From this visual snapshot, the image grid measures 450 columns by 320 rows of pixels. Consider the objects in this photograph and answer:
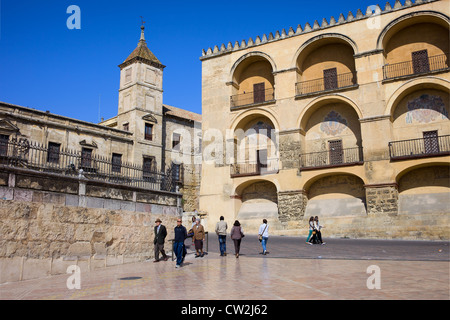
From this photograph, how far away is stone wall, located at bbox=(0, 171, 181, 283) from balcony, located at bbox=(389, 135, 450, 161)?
48.1ft

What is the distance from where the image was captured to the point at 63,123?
2880cm

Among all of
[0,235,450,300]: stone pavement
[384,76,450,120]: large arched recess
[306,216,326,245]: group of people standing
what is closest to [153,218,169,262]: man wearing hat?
[0,235,450,300]: stone pavement

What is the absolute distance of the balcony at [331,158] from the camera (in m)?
23.9

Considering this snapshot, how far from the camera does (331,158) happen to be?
984 inches

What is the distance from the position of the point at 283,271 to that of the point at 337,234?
1434cm

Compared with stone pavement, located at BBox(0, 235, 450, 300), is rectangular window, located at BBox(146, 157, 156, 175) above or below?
above

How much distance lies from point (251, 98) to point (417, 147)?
1133 centimetres

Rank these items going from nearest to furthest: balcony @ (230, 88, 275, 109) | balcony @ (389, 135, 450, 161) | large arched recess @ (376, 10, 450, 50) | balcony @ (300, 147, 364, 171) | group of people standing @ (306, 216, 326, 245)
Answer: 1. group of people standing @ (306, 216, 326, 245)
2. balcony @ (389, 135, 450, 161)
3. large arched recess @ (376, 10, 450, 50)
4. balcony @ (300, 147, 364, 171)
5. balcony @ (230, 88, 275, 109)

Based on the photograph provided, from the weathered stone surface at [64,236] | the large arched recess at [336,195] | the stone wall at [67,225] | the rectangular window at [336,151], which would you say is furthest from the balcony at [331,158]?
the weathered stone surface at [64,236]

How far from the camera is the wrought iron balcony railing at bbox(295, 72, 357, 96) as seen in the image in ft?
82.4

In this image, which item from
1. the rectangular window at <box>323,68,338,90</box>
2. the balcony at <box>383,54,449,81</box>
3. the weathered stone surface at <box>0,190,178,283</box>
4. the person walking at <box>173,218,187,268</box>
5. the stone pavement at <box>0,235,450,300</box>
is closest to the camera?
the stone pavement at <box>0,235,450,300</box>

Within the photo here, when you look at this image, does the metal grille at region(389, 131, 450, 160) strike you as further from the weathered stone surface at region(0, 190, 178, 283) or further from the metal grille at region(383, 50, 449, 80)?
the weathered stone surface at region(0, 190, 178, 283)
